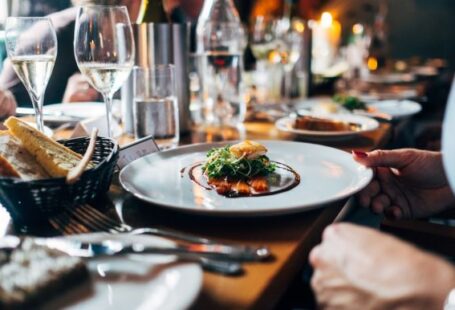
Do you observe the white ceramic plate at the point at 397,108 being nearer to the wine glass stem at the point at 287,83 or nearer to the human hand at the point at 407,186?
the wine glass stem at the point at 287,83

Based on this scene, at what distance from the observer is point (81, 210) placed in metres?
Answer: 0.67

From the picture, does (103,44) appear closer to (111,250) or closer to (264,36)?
(111,250)

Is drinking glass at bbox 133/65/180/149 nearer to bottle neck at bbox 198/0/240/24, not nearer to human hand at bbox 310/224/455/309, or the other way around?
bottle neck at bbox 198/0/240/24

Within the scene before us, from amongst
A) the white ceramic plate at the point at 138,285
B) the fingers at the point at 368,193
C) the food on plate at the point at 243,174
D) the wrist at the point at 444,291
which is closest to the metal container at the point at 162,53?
the food on plate at the point at 243,174

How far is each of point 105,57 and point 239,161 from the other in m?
0.38

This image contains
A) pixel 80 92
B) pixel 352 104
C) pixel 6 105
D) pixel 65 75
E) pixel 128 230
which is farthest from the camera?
pixel 65 75

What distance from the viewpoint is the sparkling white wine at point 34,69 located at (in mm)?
963

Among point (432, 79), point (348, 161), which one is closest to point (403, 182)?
point (348, 161)

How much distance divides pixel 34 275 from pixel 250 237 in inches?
11.1

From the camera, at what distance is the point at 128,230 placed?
626 millimetres

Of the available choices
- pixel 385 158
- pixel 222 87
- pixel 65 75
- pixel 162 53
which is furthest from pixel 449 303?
pixel 65 75

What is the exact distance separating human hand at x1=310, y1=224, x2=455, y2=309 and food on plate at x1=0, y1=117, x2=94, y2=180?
381mm

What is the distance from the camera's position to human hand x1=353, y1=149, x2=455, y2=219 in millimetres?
972

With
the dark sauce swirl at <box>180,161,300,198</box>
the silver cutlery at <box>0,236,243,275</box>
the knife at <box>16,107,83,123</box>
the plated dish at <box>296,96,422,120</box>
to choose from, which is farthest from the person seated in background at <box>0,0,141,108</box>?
the silver cutlery at <box>0,236,243,275</box>
